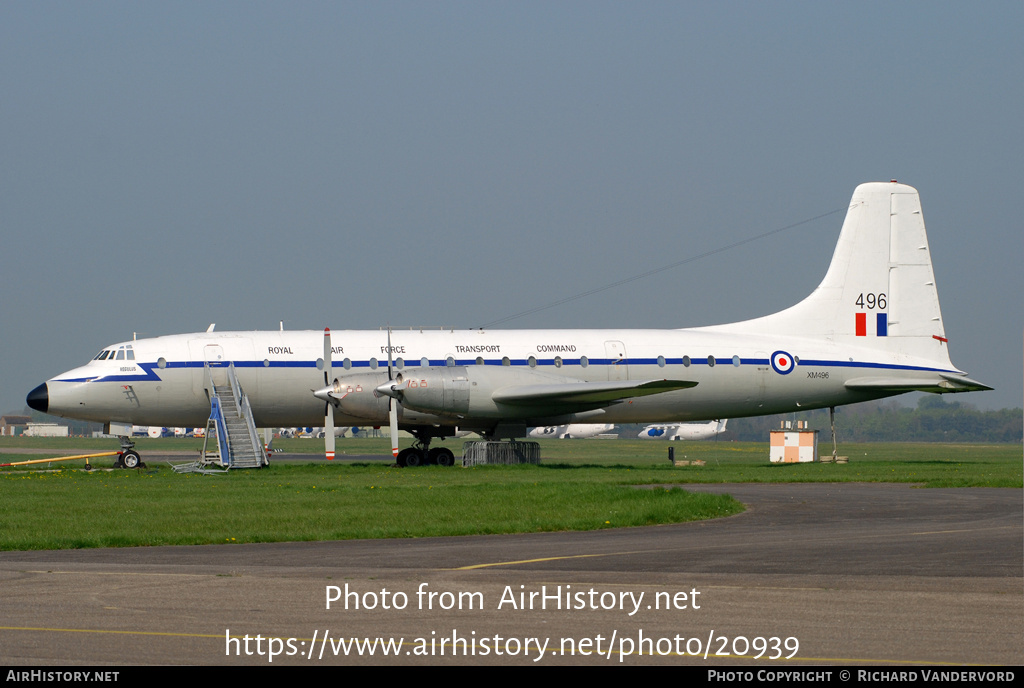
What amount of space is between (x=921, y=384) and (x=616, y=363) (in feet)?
40.0

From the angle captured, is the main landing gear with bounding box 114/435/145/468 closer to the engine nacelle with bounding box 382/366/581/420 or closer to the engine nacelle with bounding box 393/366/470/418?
the engine nacelle with bounding box 382/366/581/420

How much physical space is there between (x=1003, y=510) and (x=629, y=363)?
1969 centimetres

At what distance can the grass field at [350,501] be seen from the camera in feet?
65.6

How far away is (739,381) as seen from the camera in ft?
139

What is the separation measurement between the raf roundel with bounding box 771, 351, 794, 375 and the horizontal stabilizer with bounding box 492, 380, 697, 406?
192 inches

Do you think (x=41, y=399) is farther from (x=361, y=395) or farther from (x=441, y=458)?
(x=441, y=458)

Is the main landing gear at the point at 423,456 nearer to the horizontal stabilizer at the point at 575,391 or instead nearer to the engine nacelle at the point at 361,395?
the engine nacelle at the point at 361,395

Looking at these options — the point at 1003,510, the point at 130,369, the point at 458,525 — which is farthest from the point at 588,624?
the point at 130,369

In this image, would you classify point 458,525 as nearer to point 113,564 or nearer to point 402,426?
point 113,564

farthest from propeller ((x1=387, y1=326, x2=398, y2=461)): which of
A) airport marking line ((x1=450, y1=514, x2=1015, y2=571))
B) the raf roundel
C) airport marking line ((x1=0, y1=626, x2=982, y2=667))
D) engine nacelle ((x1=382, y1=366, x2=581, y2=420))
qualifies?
airport marking line ((x1=0, y1=626, x2=982, y2=667))

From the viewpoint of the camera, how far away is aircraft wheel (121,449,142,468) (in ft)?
130

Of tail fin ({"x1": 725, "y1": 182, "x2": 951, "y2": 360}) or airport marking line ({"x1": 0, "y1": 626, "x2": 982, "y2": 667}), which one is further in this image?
tail fin ({"x1": 725, "y1": 182, "x2": 951, "y2": 360})
